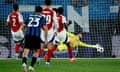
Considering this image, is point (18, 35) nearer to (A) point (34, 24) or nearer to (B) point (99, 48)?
(B) point (99, 48)

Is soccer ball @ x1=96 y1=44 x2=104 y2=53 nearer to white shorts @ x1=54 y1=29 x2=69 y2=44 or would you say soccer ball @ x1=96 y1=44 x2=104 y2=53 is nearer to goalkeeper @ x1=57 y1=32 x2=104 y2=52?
goalkeeper @ x1=57 y1=32 x2=104 y2=52

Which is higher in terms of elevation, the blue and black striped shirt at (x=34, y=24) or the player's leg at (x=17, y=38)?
the blue and black striped shirt at (x=34, y=24)

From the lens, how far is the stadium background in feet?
61.7

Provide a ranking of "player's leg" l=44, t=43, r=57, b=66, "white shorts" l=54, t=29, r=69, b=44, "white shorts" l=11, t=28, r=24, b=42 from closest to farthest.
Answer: "player's leg" l=44, t=43, r=57, b=66 → "white shorts" l=54, t=29, r=69, b=44 → "white shorts" l=11, t=28, r=24, b=42

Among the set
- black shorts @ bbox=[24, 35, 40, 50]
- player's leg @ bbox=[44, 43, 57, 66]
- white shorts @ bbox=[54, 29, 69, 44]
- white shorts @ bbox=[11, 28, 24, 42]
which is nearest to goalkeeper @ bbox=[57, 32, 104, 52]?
white shorts @ bbox=[11, 28, 24, 42]

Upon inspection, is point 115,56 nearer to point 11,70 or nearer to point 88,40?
point 88,40

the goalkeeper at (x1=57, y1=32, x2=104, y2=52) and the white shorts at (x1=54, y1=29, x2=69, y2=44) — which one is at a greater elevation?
the white shorts at (x1=54, y1=29, x2=69, y2=44)

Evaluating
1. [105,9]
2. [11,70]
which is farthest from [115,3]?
[11,70]

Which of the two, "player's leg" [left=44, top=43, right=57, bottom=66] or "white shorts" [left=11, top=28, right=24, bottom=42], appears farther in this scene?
"white shorts" [left=11, top=28, right=24, bottom=42]

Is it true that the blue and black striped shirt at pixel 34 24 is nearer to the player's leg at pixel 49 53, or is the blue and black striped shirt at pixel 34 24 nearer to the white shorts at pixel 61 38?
the player's leg at pixel 49 53

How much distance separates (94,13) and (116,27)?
1.09 meters

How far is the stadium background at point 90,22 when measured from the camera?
741 inches

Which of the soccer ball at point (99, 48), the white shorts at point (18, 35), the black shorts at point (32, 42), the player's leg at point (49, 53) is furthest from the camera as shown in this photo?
the soccer ball at point (99, 48)

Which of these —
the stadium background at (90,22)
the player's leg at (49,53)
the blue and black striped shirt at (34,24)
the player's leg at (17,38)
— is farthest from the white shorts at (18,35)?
the blue and black striped shirt at (34,24)
